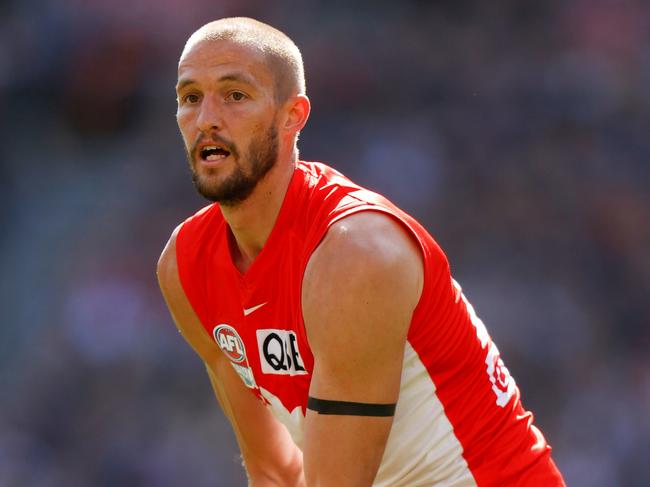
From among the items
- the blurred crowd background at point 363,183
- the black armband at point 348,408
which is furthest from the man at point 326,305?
the blurred crowd background at point 363,183

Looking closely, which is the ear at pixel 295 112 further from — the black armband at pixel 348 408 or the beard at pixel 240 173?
the black armband at pixel 348 408

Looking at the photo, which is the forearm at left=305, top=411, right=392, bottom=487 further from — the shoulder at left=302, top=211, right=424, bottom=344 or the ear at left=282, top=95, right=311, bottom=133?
the ear at left=282, top=95, right=311, bottom=133

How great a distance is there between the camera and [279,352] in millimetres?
3176

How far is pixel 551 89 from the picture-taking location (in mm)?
8492

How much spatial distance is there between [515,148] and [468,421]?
18.0ft

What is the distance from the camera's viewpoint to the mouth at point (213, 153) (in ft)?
10.4

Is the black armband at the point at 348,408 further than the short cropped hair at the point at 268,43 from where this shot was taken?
No

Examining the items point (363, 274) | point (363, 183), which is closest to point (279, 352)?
point (363, 274)

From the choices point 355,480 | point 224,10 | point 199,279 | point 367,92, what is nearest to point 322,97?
point 367,92

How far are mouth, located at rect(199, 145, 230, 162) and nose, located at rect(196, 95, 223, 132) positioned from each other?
0.06 m

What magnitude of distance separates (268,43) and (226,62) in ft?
0.55

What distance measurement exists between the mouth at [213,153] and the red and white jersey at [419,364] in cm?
24

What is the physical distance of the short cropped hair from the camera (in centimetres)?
322

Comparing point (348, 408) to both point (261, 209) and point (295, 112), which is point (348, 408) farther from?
point (295, 112)
